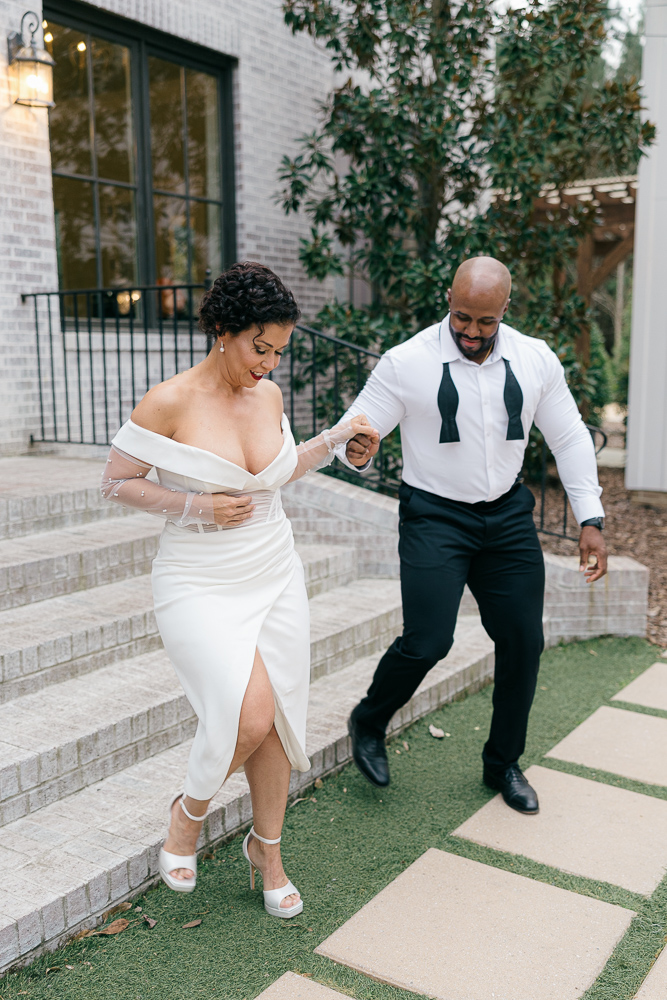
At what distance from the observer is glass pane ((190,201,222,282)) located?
7.07m

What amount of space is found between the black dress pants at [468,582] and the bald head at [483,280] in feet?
2.16

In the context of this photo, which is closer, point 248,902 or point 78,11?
point 248,902

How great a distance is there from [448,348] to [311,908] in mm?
1742

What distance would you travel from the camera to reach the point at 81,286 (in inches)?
245

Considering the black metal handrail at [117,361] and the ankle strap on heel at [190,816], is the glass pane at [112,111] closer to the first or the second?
the black metal handrail at [117,361]

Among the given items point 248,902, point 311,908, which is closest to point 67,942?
point 248,902

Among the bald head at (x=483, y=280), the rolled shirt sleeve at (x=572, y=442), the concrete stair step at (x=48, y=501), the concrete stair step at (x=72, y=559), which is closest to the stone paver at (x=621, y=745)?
the rolled shirt sleeve at (x=572, y=442)

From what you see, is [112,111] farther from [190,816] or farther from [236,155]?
[190,816]

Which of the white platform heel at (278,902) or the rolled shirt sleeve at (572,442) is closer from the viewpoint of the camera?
the white platform heel at (278,902)

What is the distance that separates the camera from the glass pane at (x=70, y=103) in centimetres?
585

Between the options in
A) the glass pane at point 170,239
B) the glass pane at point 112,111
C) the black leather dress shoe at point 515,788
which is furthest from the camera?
the glass pane at point 170,239

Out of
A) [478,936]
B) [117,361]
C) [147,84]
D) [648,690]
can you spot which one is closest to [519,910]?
[478,936]

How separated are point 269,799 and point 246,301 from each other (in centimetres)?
128

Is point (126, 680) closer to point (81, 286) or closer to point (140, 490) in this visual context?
point (140, 490)
